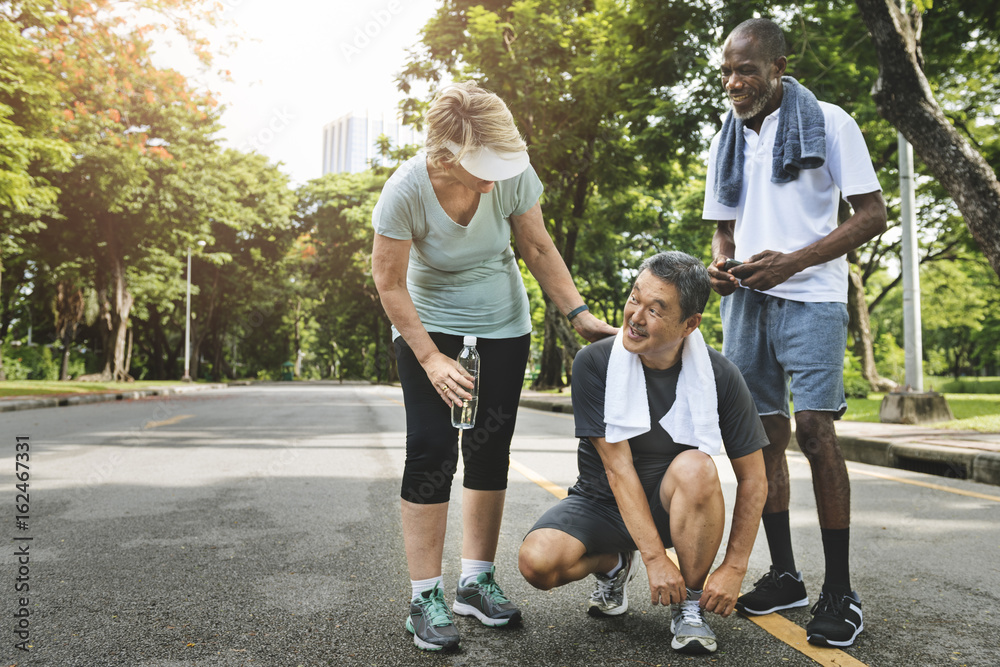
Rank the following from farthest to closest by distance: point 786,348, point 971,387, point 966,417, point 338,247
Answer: point 338,247 → point 971,387 → point 966,417 → point 786,348

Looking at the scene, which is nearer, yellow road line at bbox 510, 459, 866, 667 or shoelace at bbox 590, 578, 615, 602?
yellow road line at bbox 510, 459, 866, 667

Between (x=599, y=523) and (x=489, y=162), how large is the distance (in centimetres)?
129

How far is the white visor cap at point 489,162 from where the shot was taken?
2.52 m

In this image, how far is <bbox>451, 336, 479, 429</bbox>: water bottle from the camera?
9.02 ft

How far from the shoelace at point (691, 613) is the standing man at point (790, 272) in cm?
48

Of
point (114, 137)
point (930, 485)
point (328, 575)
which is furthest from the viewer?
point (114, 137)

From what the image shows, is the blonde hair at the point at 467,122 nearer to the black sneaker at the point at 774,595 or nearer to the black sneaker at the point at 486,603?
the black sneaker at the point at 486,603

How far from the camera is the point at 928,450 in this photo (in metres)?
7.38

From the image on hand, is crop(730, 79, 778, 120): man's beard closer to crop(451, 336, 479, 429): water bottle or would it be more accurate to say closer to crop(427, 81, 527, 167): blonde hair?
crop(427, 81, 527, 167): blonde hair

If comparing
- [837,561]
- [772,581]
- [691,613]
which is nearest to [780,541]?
[772,581]

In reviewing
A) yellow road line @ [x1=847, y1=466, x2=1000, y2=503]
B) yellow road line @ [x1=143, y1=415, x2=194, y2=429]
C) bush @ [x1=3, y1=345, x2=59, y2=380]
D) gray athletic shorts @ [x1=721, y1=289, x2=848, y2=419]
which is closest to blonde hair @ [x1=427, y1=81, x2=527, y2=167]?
gray athletic shorts @ [x1=721, y1=289, x2=848, y2=419]

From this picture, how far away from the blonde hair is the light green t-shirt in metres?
0.20

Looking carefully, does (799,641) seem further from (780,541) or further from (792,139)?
(792,139)

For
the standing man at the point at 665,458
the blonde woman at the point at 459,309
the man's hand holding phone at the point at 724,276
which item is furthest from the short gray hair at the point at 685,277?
the man's hand holding phone at the point at 724,276
